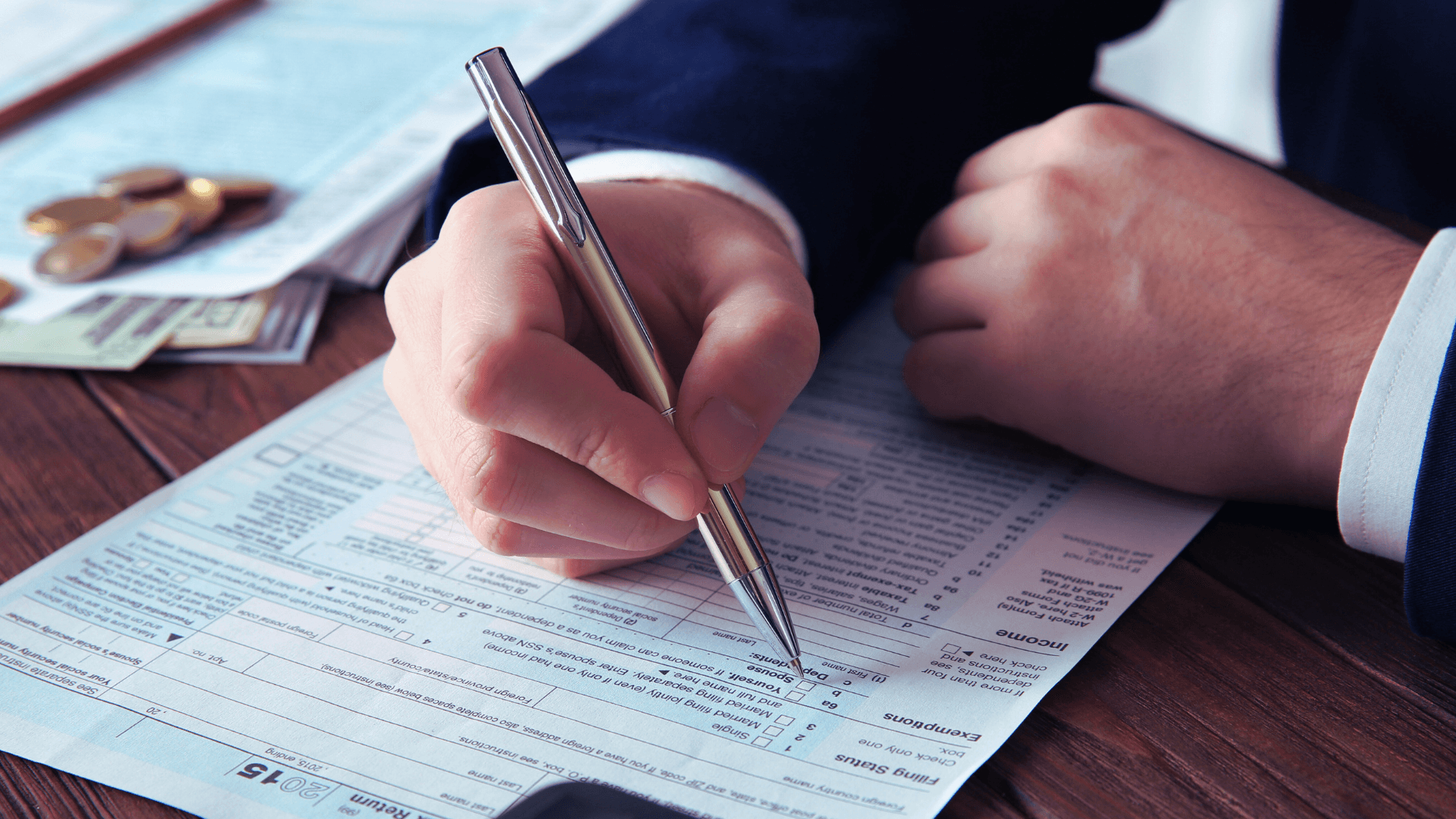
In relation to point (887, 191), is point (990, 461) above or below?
below

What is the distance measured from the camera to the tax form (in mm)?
337

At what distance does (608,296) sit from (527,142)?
62 millimetres

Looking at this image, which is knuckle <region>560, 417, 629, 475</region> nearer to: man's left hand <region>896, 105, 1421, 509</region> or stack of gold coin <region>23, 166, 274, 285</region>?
man's left hand <region>896, 105, 1421, 509</region>

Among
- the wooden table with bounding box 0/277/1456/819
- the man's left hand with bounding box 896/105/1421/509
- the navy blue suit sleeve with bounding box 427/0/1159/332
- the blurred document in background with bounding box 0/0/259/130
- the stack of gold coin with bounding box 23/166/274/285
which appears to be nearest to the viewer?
the wooden table with bounding box 0/277/1456/819

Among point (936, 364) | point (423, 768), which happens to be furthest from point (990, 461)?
point (423, 768)

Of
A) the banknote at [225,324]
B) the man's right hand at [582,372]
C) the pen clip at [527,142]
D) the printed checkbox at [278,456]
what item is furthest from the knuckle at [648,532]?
the banknote at [225,324]

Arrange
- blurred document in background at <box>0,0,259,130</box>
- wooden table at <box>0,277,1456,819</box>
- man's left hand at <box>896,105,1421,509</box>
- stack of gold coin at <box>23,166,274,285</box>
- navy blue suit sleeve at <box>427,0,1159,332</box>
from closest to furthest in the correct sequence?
1. wooden table at <box>0,277,1456,819</box>
2. man's left hand at <box>896,105,1421,509</box>
3. navy blue suit sleeve at <box>427,0,1159,332</box>
4. stack of gold coin at <box>23,166,274,285</box>
5. blurred document in background at <box>0,0,259,130</box>

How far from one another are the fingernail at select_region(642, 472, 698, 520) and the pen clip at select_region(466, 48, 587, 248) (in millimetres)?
92

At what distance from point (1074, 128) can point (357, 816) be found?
18.7 inches

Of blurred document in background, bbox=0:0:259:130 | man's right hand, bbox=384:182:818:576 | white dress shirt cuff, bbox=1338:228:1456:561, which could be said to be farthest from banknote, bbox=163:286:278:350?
white dress shirt cuff, bbox=1338:228:1456:561

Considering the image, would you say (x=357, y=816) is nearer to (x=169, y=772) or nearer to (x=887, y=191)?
(x=169, y=772)

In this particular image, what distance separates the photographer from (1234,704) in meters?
0.35

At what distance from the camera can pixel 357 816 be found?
32 centimetres

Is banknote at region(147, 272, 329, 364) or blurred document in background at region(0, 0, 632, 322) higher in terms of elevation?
blurred document in background at region(0, 0, 632, 322)
